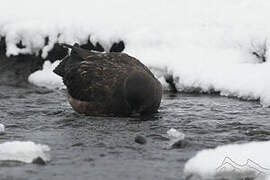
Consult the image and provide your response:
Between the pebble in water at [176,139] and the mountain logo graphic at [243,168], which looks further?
the pebble in water at [176,139]

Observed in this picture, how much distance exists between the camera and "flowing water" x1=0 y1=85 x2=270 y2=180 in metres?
5.64

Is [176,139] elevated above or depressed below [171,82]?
below

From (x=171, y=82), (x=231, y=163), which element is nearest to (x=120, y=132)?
(x=231, y=163)

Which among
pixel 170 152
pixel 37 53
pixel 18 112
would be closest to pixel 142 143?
pixel 170 152

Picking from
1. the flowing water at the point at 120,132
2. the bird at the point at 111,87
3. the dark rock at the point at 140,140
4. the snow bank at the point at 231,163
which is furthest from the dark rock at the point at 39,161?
the bird at the point at 111,87

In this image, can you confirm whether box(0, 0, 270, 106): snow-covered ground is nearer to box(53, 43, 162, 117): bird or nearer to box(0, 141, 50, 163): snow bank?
box(53, 43, 162, 117): bird

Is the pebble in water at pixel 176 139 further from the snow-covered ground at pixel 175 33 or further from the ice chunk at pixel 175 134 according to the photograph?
the snow-covered ground at pixel 175 33

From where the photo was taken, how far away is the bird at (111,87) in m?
7.75

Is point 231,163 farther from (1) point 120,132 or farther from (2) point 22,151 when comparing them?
(2) point 22,151

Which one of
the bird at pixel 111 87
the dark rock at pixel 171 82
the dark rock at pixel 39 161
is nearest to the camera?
the dark rock at pixel 39 161

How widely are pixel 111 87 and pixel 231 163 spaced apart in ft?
8.38

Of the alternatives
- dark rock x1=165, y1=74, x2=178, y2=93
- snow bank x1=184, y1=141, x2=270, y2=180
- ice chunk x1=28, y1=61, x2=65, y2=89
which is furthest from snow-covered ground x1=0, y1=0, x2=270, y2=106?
snow bank x1=184, y1=141, x2=270, y2=180

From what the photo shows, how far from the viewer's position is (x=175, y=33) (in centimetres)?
1059

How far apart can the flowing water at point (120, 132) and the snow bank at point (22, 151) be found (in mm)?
125
